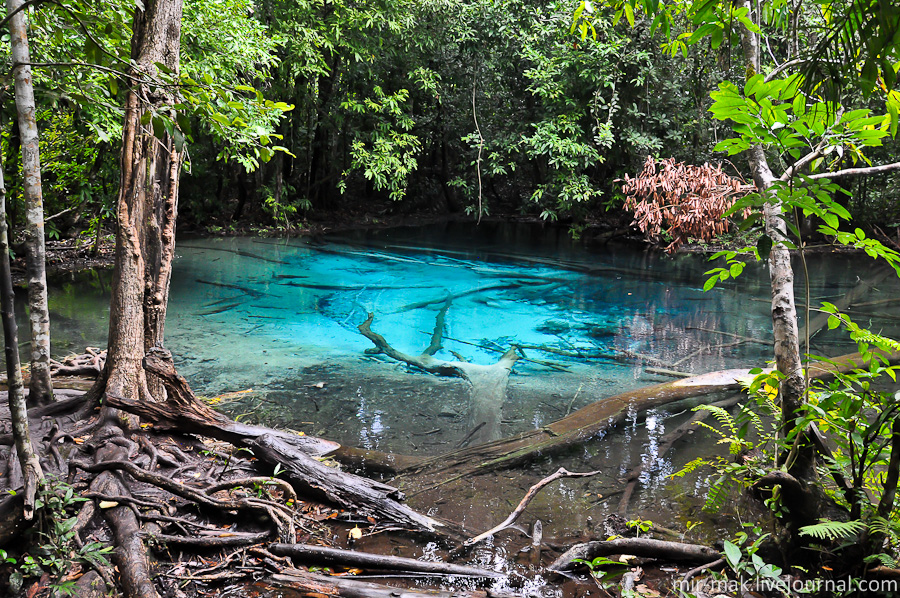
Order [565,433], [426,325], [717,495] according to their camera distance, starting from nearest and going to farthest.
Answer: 1. [717,495]
2. [565,433]
3. [426,325]

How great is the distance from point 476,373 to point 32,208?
12.7 feet

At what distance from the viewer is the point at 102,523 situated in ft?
8.36

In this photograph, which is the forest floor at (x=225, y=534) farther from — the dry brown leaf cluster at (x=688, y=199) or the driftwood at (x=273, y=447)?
the dry brown leaf cluster at (x=688, y=199)

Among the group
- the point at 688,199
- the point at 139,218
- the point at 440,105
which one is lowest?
the point at 139,218

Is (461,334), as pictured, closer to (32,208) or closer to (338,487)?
(338,487)

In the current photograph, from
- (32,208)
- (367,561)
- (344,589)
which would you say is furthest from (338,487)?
(32,208)

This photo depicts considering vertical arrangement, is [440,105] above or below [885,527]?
above

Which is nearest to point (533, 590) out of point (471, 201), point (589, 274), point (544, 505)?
point (544, 505)

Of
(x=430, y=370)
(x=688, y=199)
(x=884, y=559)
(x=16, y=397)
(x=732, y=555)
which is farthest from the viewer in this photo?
(x=688, y=199)

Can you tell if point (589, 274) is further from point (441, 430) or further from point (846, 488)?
point (846, 488)

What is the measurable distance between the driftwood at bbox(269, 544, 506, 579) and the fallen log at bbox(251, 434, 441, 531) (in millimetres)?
428

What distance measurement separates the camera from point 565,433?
423cm

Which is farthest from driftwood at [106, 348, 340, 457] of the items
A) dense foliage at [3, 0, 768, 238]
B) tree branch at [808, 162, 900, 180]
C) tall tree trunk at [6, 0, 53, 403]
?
dense foliage at [3, 0, 768, 238]

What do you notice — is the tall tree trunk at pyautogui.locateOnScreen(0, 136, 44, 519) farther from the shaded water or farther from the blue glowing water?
the blue glowing water
